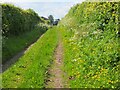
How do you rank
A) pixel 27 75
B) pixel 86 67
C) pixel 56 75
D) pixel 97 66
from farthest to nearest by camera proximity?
pixel 56 75 → pixel 27 75 → pixel 86 67 → pixel 97 66

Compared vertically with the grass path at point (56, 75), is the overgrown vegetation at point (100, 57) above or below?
above

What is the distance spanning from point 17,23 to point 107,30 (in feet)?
84.6

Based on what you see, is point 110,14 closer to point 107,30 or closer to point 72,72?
point 107,30

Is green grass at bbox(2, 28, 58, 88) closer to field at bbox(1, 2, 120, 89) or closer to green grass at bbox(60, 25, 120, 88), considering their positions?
field at bbox(1, 2, 120, 89)

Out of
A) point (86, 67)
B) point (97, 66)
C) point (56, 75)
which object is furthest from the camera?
point (56, 75)

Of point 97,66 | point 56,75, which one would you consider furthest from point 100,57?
point 56,75

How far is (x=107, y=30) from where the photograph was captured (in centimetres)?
2400

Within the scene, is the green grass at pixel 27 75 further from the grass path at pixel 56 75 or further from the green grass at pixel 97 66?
the green grass at pixel 97 66

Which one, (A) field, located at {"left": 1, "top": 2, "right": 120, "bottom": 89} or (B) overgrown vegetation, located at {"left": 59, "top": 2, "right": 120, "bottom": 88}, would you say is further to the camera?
(A) field, located at {"left": 1, "top": 2, "right": 120, "bottom": 89}

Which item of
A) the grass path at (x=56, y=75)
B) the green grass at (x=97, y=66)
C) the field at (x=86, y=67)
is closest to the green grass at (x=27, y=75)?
the field at (x=86, y=67)

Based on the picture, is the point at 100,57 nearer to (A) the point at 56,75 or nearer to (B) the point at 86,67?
(B) the point at 86,67

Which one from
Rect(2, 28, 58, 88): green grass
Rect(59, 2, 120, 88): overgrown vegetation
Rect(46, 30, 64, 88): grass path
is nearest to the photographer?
Rect(59, 2, 120, 88): overgrown vegetation

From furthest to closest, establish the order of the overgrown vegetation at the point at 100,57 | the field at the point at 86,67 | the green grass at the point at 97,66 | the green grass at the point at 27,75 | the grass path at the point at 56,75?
1. the grass path at the point at 56,75
2. the green grass at the point at 27,75
3. the field at the point at 86,67
4. the overgrown vegetation at the point at 100,57
5. the green grass at the point at 97,66

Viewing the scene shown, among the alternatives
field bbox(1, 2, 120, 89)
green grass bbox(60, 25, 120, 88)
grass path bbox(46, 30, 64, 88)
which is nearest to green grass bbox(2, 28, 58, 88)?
field bbox(1, 2, 120, 89)
